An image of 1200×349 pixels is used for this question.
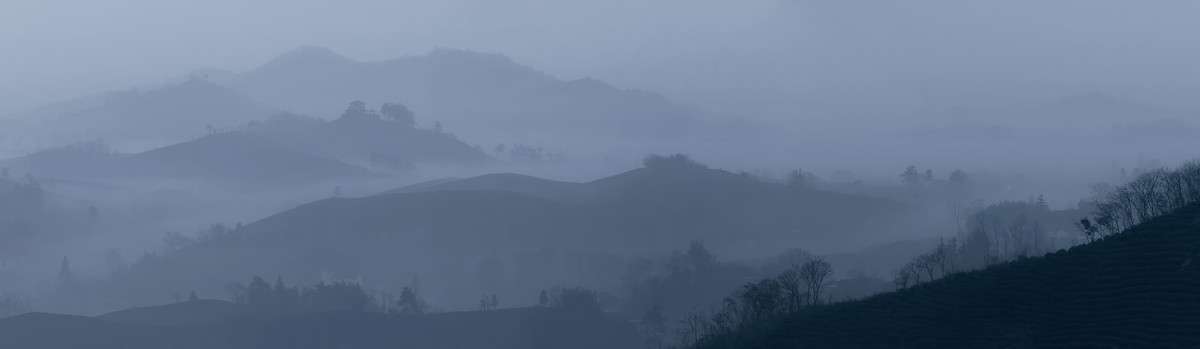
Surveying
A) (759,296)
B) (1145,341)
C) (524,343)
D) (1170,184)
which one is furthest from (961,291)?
(524,343)

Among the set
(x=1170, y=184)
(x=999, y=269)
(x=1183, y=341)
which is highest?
(x=1170, y=184)

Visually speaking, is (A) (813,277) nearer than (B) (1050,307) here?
No

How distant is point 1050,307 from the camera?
80500 mm

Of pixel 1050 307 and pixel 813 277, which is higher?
pixel 813 277

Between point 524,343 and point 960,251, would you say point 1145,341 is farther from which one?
point 524,343

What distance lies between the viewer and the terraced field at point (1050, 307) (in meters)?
74.8

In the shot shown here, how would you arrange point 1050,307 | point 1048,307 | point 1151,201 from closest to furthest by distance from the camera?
1. point 1050,307
2. point 1048,307
3. point 1151,201

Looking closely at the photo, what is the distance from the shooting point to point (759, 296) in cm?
10931

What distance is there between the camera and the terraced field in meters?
74.8

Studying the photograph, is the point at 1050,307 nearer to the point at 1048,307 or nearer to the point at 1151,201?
the point at 1048,307

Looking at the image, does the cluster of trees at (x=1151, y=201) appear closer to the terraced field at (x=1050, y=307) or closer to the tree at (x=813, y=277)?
the terraced field at (x=1050, y=307)

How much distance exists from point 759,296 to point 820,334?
25.6m

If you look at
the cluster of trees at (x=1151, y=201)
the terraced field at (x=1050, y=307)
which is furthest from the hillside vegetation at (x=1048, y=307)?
the cluster of trees at (x=1151, y=201)

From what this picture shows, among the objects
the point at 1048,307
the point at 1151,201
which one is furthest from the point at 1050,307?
the point at 1151,201
